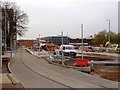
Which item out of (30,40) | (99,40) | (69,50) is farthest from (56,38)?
(69,50)

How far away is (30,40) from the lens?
13550 centimetres

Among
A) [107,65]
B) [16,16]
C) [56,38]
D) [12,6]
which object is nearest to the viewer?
[107,65]

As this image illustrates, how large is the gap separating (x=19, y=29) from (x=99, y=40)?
42.0 m

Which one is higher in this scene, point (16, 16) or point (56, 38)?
point (16, 16)

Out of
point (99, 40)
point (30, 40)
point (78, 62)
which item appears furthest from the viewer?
point (30, 40)

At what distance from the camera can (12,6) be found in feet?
162

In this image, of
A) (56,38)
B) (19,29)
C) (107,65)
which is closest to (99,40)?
(56,38)

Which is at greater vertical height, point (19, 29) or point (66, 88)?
point (19, 29)

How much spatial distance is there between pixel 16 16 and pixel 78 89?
4840 centimetres

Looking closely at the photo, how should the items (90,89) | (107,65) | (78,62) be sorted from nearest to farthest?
(90,89) → (78,62) → (107,65)

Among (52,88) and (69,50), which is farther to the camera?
(69,50)

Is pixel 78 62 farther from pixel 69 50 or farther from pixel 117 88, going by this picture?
pixel 69 50

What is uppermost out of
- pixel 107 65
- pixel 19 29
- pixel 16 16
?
pixel 16 16

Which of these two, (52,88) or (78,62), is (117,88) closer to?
(52,88)
